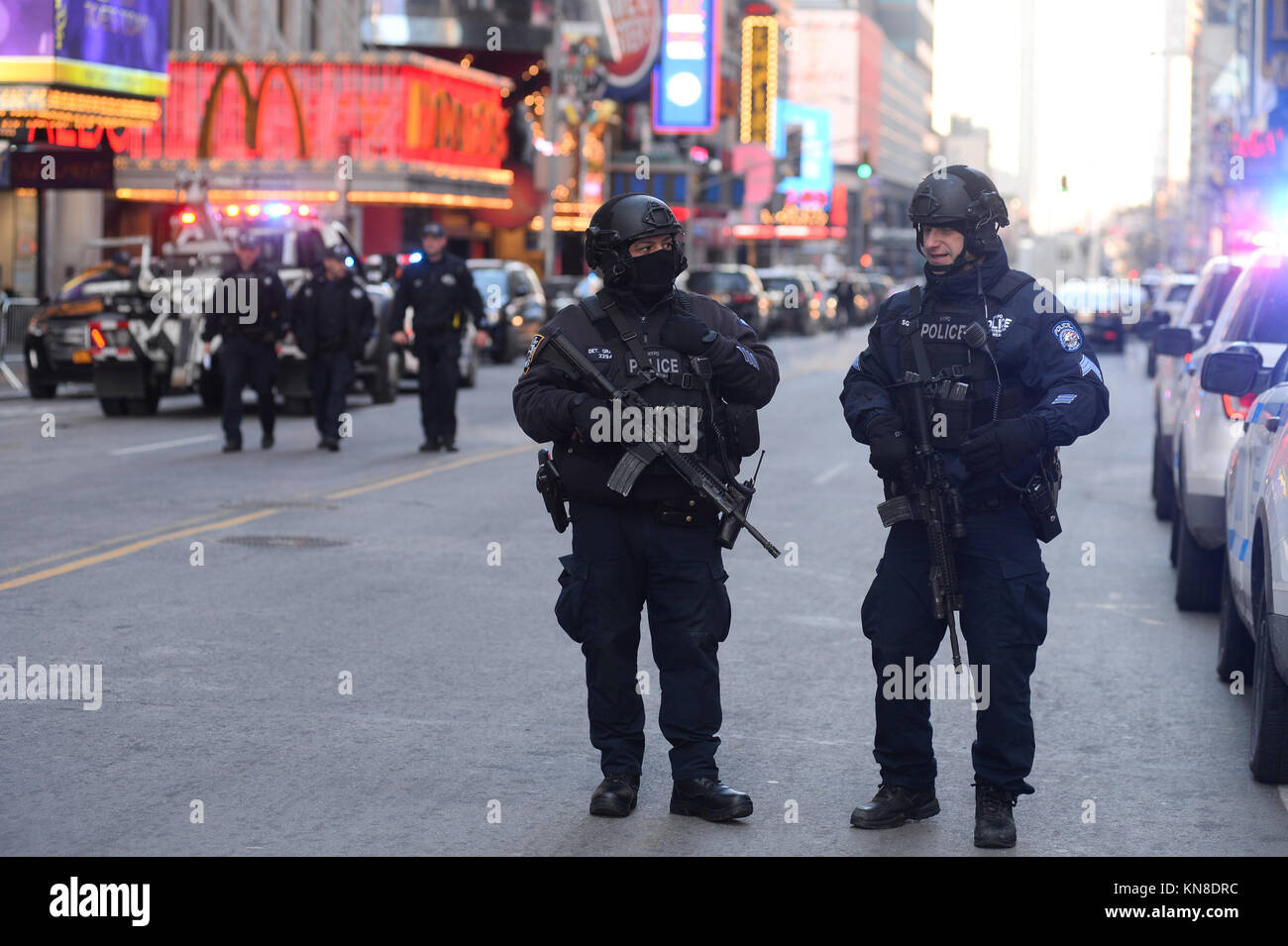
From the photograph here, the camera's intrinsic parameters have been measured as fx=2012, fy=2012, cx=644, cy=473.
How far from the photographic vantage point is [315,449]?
18453mm

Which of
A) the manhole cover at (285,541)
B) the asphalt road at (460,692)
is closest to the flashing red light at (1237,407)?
the asphalt road at (460,692)

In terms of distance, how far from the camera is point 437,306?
17797mm

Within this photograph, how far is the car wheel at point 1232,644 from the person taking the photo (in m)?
8.42

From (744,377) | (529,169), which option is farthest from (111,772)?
(529,169)

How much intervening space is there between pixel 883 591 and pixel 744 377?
786 mm

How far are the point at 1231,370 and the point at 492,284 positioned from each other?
86.4 feet

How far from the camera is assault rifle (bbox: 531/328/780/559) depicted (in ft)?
20.1

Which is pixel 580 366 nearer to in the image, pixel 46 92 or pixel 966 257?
pixel 966 257

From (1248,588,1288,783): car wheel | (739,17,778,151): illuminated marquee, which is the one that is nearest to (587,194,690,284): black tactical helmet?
(1248,588,1288,783): car wheel

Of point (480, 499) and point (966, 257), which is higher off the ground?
point (966, 257)

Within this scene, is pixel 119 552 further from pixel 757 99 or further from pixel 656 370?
pixel 757 99

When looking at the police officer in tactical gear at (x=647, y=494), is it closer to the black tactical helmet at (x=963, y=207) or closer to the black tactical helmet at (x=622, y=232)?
the black tactical helmet at (x=622, y=232)

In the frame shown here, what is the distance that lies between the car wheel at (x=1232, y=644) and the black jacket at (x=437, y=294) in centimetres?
1026

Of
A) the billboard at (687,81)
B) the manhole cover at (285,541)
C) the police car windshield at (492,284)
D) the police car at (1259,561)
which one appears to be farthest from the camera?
the billboard at (687,81)
